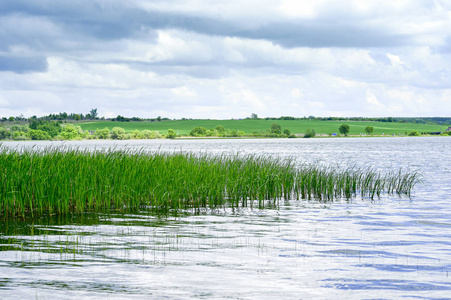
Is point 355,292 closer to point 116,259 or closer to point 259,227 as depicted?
point 116,259

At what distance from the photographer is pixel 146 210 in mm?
16391

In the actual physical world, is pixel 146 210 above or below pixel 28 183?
below

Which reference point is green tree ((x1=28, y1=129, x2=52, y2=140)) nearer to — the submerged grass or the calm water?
the submerged grass

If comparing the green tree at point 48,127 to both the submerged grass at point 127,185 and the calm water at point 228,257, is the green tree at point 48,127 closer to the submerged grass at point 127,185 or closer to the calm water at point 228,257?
the submerged grass at point 127,185

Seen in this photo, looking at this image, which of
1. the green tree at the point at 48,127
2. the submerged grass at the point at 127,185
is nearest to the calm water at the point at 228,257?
the submerged grass at the point at 127,185

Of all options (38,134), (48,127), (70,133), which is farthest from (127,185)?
(70,133)

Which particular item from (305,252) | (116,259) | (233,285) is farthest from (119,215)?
(233,285)

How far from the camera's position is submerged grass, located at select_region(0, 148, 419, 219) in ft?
48.0

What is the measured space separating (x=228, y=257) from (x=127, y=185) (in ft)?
Answer: 23.4

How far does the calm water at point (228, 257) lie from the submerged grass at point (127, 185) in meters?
1.00

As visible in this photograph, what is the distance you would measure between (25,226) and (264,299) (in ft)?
26.7

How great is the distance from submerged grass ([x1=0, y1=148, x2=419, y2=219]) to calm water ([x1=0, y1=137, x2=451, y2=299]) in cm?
100

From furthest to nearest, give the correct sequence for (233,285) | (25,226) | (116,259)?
1. (25,226)
2. (116,259)
3. (233,285)

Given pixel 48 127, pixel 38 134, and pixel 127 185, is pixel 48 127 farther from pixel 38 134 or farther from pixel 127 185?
pixel 127 185
